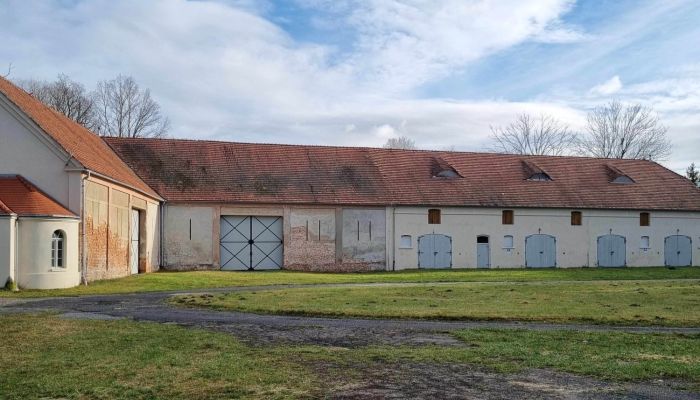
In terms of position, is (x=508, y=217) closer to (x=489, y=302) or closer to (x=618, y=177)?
(x=618, y=177)

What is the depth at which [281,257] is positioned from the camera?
39.1 metres

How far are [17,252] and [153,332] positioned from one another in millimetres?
12911

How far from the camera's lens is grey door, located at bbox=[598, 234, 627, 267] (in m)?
44.0

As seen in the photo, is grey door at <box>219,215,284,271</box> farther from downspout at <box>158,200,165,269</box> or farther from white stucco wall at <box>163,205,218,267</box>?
downspout at <box>158,200,165,269</box>

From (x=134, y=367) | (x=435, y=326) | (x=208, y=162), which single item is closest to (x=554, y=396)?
(x=134, y=367)

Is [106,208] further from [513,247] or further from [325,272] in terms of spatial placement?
[513,247]

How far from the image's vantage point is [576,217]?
43.9m

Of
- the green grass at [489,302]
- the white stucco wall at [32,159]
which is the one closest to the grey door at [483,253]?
the green grass at [489,302]

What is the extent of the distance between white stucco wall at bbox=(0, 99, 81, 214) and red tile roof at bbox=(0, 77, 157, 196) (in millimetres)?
503

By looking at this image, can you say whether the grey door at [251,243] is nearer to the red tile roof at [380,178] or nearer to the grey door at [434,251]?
the red tile roof at [380,178]

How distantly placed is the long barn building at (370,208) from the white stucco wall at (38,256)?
11.5 ft

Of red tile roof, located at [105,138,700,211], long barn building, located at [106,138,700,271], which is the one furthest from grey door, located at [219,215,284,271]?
red tile roof, located at [105,138,700,211]

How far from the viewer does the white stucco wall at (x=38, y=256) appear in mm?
23906

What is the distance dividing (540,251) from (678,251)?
9543mm
